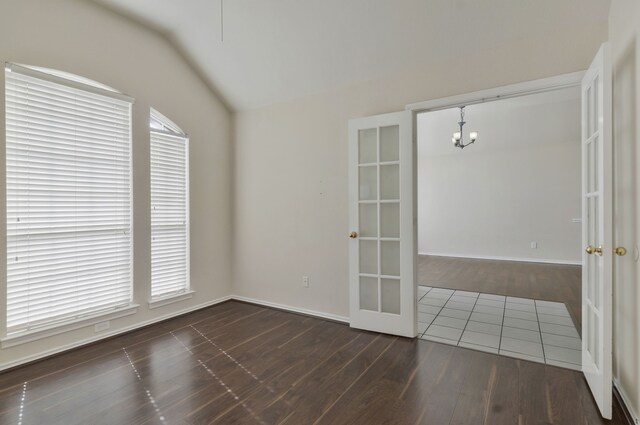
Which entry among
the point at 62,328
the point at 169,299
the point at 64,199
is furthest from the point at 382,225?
the point at 62,328

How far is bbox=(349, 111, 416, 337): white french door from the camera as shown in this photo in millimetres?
3127

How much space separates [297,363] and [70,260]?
2194mm

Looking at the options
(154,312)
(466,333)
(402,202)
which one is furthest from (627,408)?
(154,312)

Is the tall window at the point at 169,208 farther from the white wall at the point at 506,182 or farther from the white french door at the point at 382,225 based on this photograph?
the white wall at the point at 506,182

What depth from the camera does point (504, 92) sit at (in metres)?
2.75

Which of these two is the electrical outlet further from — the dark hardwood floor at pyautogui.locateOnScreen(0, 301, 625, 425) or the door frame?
the door frame

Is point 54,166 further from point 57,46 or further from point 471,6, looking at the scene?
point 471,6

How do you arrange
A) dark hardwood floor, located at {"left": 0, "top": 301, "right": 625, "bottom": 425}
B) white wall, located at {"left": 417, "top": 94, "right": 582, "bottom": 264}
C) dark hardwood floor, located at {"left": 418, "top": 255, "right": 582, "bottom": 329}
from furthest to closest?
1. white wall, located at {"left": 417, "top": 94, "right": 582, "bottom": 264}
2. dark hardwood floor, located at {"left": 418, "top": 255, "right": 582, "bottom": 329}
3. dark hardwood floor, located at {"left": 0, "top": 301, "right": 625, "bottom": 425}

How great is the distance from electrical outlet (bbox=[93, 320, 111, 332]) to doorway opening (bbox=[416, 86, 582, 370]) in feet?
9.92

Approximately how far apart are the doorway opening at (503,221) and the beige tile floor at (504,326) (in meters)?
0.01

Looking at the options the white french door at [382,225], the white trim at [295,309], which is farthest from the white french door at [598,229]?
the white trim at [295,309]

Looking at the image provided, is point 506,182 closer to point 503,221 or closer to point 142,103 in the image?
point 503,221

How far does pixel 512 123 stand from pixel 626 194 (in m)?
5.15

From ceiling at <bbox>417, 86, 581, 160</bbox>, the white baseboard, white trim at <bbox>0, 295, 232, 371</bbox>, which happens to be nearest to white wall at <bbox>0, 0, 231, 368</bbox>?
white trim at <bbox>0, 295, 232, 371</bbox>
